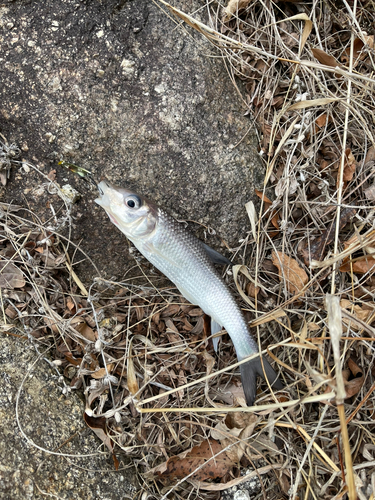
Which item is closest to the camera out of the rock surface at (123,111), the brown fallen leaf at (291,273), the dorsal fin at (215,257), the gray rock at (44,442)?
the gray rock at (44,442)

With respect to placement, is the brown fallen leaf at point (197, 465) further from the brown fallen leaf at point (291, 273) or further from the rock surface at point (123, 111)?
the rock surface at point (123, 111)

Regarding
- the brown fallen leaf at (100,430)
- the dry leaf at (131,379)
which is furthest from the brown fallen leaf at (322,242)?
the brown fallen leaf at (100,430)

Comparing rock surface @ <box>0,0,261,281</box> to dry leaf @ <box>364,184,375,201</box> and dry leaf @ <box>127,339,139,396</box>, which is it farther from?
dry leaf @ <box>364,184,375,201</box>

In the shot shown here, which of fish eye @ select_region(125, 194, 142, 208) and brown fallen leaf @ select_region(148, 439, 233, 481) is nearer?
fish eye @ select_region(125, 194, 142, 208)

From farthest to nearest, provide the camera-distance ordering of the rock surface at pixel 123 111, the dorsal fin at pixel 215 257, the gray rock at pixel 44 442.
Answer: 1. the dorsal fin at pixel 215 257
2. the rock surface at pixel 123 111
3. the gray rock at pixel 44 442

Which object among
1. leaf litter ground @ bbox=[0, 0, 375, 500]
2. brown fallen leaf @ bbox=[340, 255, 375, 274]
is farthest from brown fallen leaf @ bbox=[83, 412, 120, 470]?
brown fallen leaf @ bbox=[340, 255, 375, 274]

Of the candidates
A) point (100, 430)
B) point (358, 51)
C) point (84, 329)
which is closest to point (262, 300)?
point (84, 329)

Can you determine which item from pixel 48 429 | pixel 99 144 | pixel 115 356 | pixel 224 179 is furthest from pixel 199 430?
pixel 99 144

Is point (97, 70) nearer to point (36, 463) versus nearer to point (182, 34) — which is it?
point (182, 34)

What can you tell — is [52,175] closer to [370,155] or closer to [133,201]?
[133,201]
